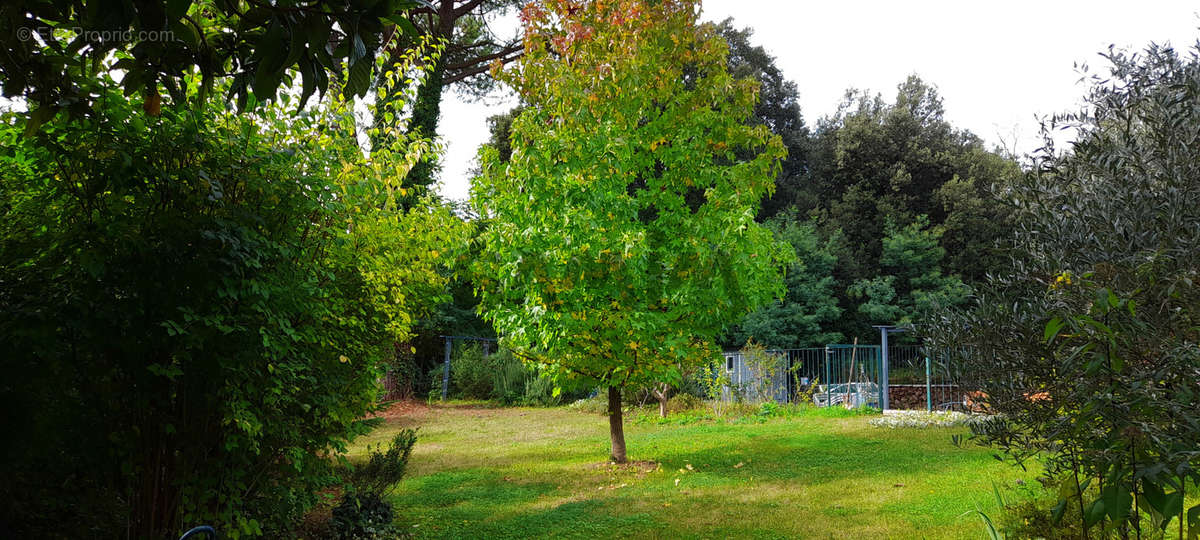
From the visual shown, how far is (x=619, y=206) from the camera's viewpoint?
7621mm

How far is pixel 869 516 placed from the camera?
5586 millimetres

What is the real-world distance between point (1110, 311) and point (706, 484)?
16.4ft

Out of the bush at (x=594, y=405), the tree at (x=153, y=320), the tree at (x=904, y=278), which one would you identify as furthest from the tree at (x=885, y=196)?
the tree at (x=153, y=320)

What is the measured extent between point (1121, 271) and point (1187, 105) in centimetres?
81

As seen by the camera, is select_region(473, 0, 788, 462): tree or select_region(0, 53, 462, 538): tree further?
select_region(473, 0, 788, 462): tree

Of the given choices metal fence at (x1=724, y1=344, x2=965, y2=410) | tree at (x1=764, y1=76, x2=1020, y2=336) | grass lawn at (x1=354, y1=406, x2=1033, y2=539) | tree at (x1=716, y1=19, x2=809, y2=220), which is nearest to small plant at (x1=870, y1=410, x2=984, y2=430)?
grass lawn at (x1=354, y1=406, x2=1033, y2=539)

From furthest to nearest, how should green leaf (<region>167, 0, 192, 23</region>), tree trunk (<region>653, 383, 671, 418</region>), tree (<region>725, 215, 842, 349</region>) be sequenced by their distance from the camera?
tree (<region>725, 215, 842, 349</region>), tree trunk (<region>653, 383, 671, 418</region>), green leaf (<region>167, 0, 192, 23</region>)

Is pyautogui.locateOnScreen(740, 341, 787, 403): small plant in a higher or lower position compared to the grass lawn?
higher

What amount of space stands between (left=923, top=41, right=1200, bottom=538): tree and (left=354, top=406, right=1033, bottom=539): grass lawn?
190cm

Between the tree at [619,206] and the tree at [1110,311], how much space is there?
3.59 m

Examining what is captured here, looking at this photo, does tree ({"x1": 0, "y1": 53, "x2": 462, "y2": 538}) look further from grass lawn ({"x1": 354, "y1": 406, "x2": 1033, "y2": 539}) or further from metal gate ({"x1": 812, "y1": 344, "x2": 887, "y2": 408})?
metal gate ({"x1": 812, "y1": 344, "x2": 887, "y2": 408})

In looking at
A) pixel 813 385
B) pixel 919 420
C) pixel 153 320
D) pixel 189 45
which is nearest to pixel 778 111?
pixel 813 385

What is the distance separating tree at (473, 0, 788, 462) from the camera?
287 inches

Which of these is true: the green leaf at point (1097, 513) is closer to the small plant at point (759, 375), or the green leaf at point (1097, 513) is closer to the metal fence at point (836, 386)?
the metal fence at point (836, 386)
